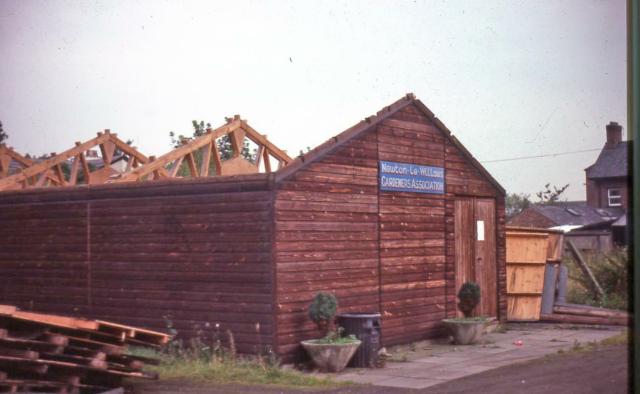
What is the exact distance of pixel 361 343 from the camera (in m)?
12.4

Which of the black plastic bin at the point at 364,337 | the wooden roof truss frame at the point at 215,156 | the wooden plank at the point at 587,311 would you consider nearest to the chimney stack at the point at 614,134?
the wooden plank at the point at 587,311

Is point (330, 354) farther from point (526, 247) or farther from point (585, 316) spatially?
point (585, 316)

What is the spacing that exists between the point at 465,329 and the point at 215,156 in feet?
19.9

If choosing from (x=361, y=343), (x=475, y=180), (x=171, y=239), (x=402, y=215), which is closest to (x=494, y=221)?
(x=475, y=180)

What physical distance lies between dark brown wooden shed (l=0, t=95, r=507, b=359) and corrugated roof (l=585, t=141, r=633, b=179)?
41.1 meters

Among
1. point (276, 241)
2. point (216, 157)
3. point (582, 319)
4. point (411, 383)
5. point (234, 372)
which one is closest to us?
point (411, 383)

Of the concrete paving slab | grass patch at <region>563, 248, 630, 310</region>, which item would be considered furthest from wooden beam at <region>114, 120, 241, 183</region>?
grass patch at <region>563, 248, 630, 310</region>

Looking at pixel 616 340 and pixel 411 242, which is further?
pixel 616 340

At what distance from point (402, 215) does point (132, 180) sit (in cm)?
500

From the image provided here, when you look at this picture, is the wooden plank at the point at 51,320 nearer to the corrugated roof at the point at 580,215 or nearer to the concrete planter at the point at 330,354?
the concrete planter at the point at 330,354

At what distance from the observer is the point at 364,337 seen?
1240cm

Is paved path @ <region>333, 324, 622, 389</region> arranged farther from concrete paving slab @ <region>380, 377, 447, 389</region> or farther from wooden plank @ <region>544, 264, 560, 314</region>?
wooden plank @ <region>544, 264, 560, 314</region>

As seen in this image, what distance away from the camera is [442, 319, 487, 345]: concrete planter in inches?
591

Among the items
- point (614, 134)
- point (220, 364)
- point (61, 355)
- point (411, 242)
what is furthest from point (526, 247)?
point (614, 134)
